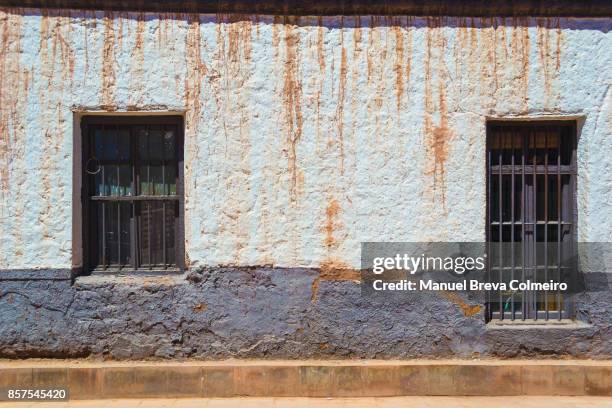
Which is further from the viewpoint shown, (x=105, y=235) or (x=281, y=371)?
(x=105, y=235)

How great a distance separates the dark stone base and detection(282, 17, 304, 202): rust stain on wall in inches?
33.5

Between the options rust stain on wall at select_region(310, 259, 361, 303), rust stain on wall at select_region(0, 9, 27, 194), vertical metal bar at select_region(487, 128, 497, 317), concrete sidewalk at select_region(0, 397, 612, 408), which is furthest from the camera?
vertical metal bar at select_region(487, 128, 497, 317)

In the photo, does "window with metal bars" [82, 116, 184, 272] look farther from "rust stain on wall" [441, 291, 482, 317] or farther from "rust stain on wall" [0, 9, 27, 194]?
"rust stain on wall" [441, 291, 482, 317]

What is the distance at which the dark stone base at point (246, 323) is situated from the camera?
5652 mm

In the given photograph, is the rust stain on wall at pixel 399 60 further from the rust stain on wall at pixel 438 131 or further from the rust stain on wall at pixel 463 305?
the rust stain on wall at pixel 463 305

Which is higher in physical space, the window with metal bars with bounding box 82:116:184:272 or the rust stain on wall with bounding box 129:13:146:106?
the rust stain on wall with bounding box 129:13:146:106

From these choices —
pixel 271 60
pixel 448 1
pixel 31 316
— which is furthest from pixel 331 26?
pixel 31 316

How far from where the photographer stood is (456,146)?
5723mm

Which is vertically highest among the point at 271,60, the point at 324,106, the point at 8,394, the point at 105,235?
the point at 271,60

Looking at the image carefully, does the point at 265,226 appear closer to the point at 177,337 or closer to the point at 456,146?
the point at 177,337

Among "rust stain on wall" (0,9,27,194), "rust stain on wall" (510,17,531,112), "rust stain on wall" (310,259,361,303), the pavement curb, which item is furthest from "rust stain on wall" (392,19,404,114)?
"rust stain on wall" (0,9,27,194)

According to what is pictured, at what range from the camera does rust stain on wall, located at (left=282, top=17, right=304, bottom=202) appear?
5691 mm

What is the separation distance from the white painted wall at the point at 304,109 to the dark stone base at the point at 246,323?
239 millimetres

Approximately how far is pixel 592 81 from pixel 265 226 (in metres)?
3.03
